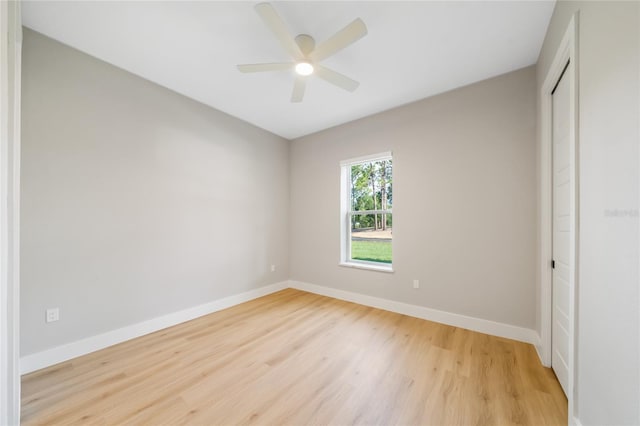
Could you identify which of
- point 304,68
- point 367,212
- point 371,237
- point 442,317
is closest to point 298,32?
point 304,68

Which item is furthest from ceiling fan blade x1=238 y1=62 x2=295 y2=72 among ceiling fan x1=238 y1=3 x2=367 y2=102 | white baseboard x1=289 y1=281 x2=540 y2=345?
white baseboard x1=289 y1=281 x2=540 y2=345

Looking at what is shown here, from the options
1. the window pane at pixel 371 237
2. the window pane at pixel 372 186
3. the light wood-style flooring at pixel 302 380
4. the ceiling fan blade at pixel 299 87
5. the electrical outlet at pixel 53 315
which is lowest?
the light wood-style flooring at pixel 302 380

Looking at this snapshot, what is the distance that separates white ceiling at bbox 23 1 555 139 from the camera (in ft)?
5.63

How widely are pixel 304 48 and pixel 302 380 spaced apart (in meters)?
2.66

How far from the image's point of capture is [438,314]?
283 cm

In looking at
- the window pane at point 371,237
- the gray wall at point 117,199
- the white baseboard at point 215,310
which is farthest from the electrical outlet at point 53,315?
the window pane at point 371,237

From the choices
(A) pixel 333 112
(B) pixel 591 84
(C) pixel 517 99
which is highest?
(A) pixel 333 112

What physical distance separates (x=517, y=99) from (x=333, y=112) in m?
2.07

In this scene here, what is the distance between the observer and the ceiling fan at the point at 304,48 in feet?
5.09

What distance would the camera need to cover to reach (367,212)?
371cm

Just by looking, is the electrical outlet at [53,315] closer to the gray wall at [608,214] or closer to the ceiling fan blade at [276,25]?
the ceiling fan blade at [276,25]

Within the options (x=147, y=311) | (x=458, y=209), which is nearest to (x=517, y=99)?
(x=458, y=209)

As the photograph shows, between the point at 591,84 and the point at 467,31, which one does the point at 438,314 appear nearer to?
the point at 591,84

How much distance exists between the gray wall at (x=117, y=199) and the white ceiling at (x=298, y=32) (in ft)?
1.07
